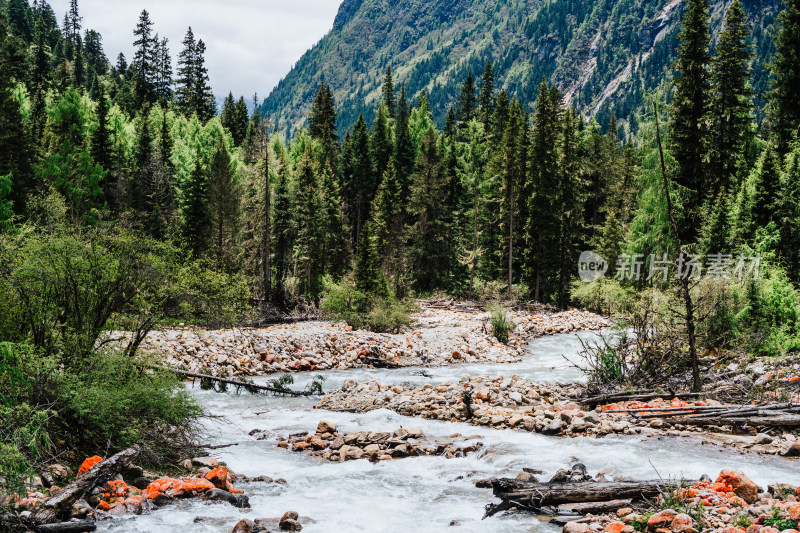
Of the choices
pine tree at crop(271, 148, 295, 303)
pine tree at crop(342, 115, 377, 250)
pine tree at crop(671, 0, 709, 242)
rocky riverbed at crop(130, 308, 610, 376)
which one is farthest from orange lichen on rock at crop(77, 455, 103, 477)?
pine tree at crop(342, 115, 377, 250)

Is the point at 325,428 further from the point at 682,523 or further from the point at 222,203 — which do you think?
the point at 222,203

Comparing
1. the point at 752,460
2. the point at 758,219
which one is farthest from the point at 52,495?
the point at 758,219

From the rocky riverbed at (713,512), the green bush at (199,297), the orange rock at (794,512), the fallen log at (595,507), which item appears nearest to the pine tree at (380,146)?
the green bush at (199,297)

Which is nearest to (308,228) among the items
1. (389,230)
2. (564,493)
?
(389,230)

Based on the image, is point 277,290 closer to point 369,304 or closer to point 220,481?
point 369,304

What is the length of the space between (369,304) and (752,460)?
64.9ft

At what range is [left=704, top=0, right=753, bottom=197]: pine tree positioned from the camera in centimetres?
2619

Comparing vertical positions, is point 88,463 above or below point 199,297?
below

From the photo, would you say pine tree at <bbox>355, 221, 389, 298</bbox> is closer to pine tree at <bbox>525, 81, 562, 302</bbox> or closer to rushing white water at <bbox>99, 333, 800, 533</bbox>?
pine tree at <bbox>525, 81, 562, 302</bbox>

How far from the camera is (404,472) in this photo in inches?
355

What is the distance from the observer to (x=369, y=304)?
27.0 m

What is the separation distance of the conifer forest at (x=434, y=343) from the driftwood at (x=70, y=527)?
0.18 feet

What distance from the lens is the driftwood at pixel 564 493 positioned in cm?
687

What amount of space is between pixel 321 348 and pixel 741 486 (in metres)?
16.0
